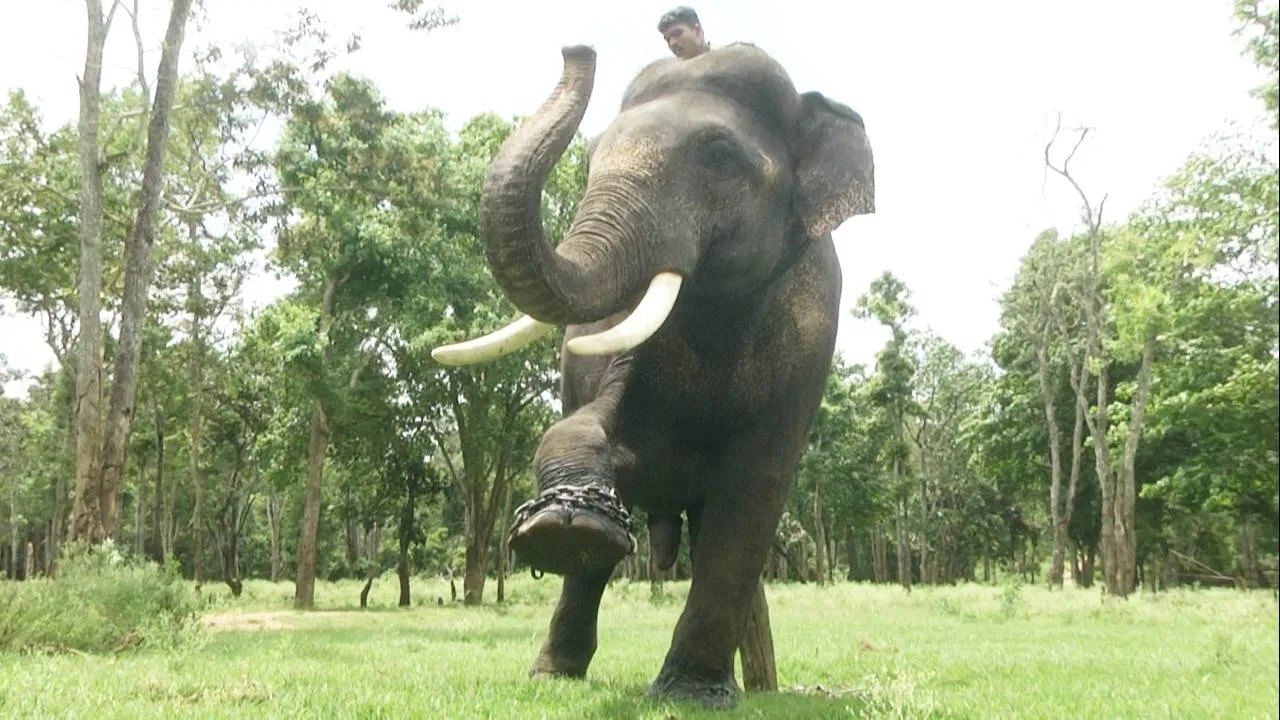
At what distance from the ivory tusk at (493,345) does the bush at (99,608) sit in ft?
15.8

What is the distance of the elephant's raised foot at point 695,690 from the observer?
4.15 m

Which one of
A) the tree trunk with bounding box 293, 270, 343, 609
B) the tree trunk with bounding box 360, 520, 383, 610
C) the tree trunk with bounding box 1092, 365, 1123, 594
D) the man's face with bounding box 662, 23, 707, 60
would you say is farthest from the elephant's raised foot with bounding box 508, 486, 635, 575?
the tree trunk with bounding box 1092, 365, 1123, 594

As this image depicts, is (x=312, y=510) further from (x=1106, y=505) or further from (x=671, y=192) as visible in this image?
(x=671, y=192)

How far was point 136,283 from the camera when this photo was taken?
488 inches

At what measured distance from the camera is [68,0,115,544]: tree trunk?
11.5 m

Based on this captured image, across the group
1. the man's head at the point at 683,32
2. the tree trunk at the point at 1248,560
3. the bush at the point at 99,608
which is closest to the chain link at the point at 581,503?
the man's head at the point at 683,32

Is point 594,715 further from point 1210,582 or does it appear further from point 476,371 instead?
point 1210,582

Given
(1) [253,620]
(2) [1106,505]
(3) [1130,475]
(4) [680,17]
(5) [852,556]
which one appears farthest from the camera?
(5) [852,556]

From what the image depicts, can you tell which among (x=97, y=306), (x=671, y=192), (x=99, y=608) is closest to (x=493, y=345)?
(x=671, y=192)

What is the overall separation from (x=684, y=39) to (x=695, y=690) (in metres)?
2.86

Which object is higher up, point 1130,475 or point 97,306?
point 97,306

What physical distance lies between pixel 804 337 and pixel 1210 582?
158ft

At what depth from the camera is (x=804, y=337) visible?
4617mm

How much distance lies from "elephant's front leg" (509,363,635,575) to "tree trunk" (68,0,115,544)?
964 cm
